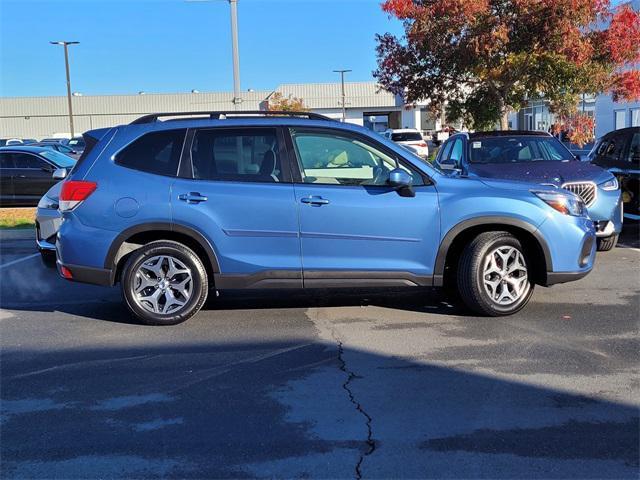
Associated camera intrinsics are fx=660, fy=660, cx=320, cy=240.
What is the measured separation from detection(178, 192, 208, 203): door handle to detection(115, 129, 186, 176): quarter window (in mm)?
262

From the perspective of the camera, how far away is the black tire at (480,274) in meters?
6.04

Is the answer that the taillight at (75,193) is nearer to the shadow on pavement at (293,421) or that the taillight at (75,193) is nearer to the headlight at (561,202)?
the shadow on pavement at (293,421)

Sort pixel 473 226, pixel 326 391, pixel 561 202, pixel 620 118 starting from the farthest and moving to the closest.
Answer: pixel 620 118 < pixel 561 202 < pixel 473 226 < pixel 326 391

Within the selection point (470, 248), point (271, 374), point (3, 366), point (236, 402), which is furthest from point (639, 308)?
point (3, 366)

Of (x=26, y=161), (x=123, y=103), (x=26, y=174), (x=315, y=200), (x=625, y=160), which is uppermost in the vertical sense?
(x=123, y=103)

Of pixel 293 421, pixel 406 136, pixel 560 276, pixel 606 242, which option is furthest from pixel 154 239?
pixel 406 136

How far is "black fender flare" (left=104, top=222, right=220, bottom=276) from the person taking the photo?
19.5 ft

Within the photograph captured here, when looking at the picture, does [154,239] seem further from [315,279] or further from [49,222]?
[49,222]

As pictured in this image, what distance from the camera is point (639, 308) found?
6.49m

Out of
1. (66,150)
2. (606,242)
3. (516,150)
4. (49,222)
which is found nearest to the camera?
(49,222)

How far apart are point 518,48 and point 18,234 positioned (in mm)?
9998

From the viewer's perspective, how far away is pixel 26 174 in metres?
15.8

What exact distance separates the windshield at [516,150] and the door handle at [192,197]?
5.34 m

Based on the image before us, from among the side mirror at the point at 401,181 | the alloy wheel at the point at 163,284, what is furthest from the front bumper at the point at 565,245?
the alloy wheel at the point at 163,284
